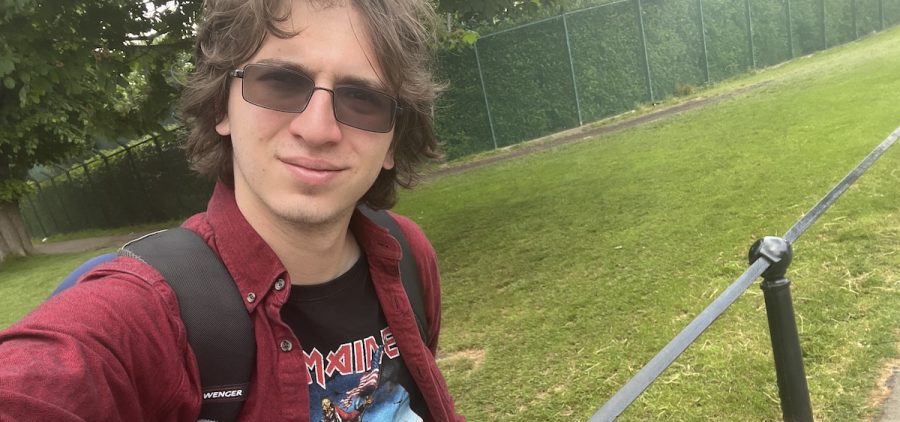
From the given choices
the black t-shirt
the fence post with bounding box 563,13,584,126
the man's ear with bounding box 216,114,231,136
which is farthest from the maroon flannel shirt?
the fence post with bounding box 563,13,584,126

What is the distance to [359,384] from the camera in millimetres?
1471

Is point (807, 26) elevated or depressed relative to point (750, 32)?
depressed

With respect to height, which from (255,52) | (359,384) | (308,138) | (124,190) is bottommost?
(124,190)

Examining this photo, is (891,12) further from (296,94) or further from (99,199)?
(99,199)

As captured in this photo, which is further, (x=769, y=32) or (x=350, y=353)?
(x=769, y=32)

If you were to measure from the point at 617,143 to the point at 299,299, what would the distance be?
9641mm

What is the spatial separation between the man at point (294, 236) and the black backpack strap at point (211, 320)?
0.9 inches

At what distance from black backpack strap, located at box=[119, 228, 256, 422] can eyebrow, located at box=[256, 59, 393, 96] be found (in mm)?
478

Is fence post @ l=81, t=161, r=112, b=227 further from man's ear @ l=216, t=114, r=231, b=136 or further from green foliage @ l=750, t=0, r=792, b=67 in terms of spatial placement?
man's ear @ l=216, t=114, r=231, b=136

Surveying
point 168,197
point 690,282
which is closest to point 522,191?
point 690,282

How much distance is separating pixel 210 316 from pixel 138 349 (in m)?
0.16

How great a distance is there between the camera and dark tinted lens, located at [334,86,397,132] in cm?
150

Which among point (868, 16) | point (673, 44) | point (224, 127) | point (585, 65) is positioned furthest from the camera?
point (868, 16)

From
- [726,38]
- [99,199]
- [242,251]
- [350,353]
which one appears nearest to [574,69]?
[726,38]
